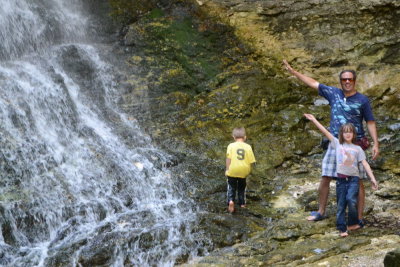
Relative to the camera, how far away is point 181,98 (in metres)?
10.2

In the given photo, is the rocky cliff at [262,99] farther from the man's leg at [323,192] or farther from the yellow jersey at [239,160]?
the yellow jersey at [239,160]

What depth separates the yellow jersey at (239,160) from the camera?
6.70 meters

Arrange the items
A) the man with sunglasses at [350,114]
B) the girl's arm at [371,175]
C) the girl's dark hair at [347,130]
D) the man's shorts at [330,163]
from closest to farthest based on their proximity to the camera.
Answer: the girl's arm at [371,175], the girl's dark hair at [347,130], the man with sunglasses at [350,114], the man's shorts at [330,163]

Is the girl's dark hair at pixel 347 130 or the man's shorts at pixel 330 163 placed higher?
the girl's dark hair at pixel 347 130

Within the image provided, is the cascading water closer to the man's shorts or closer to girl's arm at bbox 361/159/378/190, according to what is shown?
the man's shorts

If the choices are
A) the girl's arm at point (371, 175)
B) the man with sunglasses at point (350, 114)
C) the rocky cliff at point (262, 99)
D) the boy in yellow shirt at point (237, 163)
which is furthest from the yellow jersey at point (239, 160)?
the girl's arm at point (371, 175)

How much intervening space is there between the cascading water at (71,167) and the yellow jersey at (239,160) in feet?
3.01

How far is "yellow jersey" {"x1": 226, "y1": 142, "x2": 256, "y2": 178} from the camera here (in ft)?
22.0

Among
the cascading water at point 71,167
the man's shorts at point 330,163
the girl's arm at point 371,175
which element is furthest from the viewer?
the cascading water at point 71,167

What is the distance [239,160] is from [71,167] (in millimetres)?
2987

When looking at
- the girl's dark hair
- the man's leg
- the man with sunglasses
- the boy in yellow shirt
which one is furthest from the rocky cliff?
the girl's dark hair

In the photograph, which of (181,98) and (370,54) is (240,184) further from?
(370,54)

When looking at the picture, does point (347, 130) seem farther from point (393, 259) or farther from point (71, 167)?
point (71, 167)

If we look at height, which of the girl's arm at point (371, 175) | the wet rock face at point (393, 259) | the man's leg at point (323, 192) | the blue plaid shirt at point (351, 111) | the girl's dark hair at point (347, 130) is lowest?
the wet rock face at point (393, 259)
